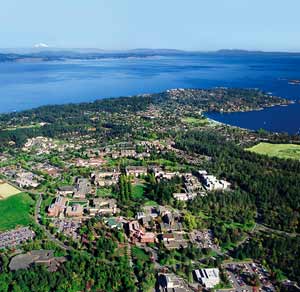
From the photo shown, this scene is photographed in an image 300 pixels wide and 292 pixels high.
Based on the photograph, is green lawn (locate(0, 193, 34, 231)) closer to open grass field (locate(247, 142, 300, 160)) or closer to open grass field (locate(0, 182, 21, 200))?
open grass field (locate(0, 182, 21, 200))

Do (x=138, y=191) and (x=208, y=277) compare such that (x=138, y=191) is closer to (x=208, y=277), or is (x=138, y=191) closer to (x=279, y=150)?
(x=208, y=277)

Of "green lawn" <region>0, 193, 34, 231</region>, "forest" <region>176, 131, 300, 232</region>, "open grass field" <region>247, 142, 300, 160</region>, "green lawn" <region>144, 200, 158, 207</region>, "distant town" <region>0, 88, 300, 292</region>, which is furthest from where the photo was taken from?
"open grass field" <region>247, 142, 300, 160</region>

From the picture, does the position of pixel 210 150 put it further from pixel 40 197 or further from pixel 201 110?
pixel 201 110

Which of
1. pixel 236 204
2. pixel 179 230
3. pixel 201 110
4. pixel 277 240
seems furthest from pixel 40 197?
pixel 201 110

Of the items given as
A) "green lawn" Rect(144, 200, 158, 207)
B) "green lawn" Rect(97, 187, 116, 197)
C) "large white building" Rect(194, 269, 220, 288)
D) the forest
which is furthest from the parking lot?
"green lawn" Rect(97, 187, 116, 197)

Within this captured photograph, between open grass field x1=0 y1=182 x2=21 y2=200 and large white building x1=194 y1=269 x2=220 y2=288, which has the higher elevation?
large white building x1=194 y1=269 x2=220 y2=288

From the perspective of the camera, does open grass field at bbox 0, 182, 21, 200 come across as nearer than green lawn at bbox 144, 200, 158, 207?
No

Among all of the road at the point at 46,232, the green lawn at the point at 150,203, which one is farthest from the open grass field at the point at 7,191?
the green lawn at the point at 150,203

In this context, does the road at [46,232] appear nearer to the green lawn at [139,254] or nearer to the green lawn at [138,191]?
the green lawn at [139,254]
